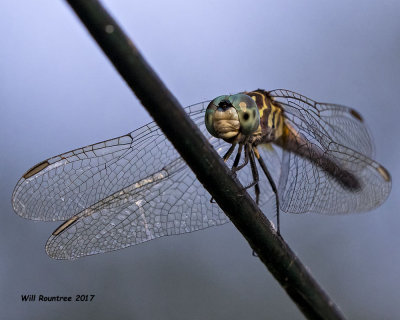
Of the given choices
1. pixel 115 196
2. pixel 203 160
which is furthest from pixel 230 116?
pixel 203 160

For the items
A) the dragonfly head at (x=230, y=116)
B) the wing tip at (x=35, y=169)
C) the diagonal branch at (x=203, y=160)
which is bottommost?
the diagonal branch at (x=203, y=160)

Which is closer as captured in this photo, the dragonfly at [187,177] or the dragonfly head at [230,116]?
the dragonfly head at [230,116]

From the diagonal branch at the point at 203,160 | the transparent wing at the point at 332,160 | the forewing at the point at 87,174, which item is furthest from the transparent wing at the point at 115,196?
the diagonal branch at the point at 203,160

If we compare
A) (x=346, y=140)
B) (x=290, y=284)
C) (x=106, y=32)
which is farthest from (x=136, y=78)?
(x=346, y=140)

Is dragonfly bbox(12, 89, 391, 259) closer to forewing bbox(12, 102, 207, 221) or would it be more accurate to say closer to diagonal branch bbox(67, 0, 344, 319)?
forewing bbox(12, 102, 207, 221)

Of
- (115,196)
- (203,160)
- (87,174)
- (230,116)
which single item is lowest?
(203,160)

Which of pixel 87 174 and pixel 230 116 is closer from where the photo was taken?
pixel 230 116

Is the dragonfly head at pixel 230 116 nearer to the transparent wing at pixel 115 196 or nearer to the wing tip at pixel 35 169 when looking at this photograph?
the transparent wing at pixel 115 196

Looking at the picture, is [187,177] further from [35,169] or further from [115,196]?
[35,169]
